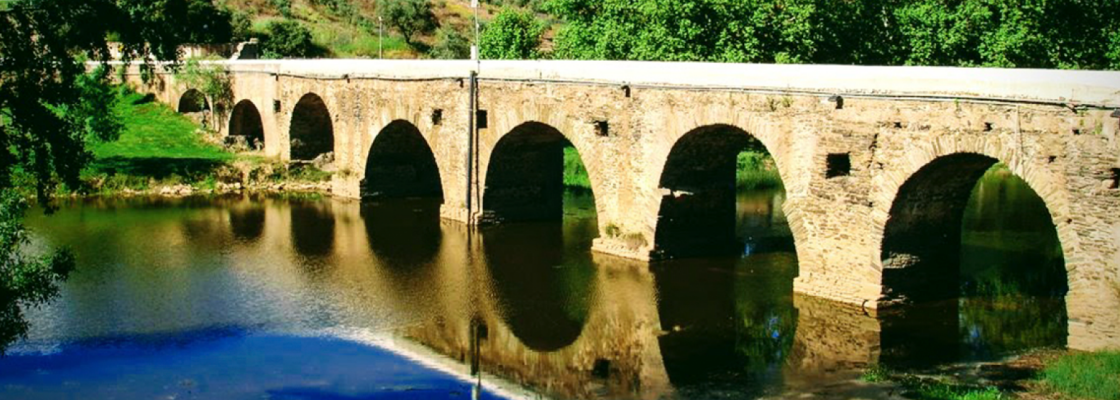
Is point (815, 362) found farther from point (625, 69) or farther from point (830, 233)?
point (625, 69)

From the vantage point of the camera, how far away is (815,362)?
17.6 meters

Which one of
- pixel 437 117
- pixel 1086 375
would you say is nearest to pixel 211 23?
pixel 437 117

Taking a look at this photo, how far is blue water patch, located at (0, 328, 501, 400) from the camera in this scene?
16.5m

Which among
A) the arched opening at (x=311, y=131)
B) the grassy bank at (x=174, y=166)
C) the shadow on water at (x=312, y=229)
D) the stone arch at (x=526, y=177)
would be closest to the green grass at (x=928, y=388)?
Answer: the shadow on water at (x=312, y=229)

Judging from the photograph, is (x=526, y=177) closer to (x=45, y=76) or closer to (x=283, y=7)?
(x=45, y=76)

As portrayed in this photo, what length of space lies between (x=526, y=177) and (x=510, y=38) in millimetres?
18397

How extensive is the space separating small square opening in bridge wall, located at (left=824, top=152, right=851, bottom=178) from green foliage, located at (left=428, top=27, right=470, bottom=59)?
3791 centimetres

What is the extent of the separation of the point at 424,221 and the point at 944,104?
15.3m

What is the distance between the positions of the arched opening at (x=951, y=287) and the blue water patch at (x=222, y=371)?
22.0 ft

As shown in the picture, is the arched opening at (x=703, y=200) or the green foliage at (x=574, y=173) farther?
the green foliage at (x=574, y=173)

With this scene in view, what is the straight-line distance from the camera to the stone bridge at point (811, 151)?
1684 centimetres

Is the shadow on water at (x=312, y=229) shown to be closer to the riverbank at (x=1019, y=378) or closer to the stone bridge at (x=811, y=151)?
the stone bridge at (x=811, y=151)

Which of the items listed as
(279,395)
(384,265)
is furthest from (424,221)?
(279,395)

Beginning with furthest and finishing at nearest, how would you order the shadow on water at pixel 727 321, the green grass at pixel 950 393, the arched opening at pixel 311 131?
the arched opening at pixel 311 131 < the shadow on water at pixel 727 321 < the green grass at pixel 950 393
